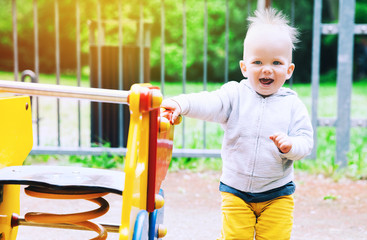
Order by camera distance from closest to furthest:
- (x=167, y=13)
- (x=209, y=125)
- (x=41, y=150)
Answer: (x=41, y=150), (x=209, y=125), (x=167, y=13)

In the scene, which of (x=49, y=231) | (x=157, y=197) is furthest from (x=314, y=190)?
(x=157, y=197)

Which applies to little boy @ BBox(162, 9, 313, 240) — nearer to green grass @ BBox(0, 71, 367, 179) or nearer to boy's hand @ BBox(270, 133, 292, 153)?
boy's hand @ BBox(270, 133, 292, 153)

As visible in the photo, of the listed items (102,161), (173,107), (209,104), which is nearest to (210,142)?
(102,161)

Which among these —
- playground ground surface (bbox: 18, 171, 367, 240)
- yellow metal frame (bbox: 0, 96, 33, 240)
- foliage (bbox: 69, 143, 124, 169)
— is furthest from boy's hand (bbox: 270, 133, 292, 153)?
foliage (bbox: 69, 143, 124, 169)

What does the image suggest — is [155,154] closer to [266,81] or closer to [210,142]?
[266,81]

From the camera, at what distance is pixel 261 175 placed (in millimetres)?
2297

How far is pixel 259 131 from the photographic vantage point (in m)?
2.30

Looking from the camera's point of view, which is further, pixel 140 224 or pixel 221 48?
pixel 221 48

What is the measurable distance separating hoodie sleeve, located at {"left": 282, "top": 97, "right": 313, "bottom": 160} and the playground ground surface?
1.25 metres

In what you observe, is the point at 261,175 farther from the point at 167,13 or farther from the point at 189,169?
the point at 167,13

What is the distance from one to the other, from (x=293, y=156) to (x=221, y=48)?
12.3 m

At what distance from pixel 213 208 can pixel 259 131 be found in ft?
5.98

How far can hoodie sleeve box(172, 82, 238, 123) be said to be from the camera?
2.29m

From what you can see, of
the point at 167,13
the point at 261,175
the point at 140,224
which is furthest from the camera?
the point at 167,13
